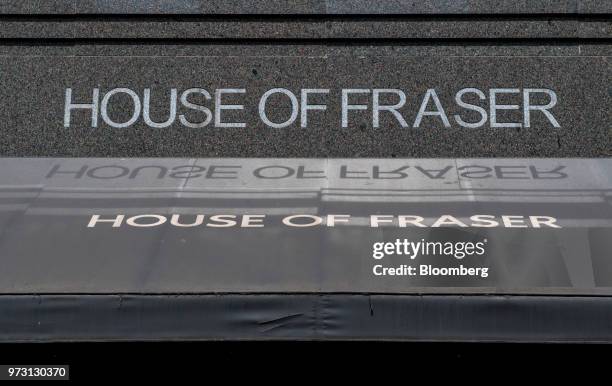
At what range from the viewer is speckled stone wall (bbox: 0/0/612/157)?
855 centimetres

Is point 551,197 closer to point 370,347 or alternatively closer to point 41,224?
point 370,347

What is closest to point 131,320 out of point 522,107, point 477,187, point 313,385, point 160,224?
point 160,224

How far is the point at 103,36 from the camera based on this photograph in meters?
8.83

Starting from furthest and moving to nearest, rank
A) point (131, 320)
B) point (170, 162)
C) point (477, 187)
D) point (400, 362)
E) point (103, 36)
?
1. point (103, 36)
2. point (170, 162)
3. point (477, 187)
4. point (400, 362)
5. point (131, 320)

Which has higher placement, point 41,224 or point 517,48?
point 517,48

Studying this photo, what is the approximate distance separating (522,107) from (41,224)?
3915mm

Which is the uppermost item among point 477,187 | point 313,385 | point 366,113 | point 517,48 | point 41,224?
point 517,48

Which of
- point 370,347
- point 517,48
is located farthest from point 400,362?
point 517,48

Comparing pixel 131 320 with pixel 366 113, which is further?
pixel 366 113

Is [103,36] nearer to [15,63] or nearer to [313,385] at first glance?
[15,63]

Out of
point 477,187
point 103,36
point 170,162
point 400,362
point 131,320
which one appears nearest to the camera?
point 131,320

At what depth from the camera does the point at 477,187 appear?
25.3 feet

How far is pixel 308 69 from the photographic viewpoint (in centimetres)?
871

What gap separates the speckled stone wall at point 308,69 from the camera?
8.55 meters
